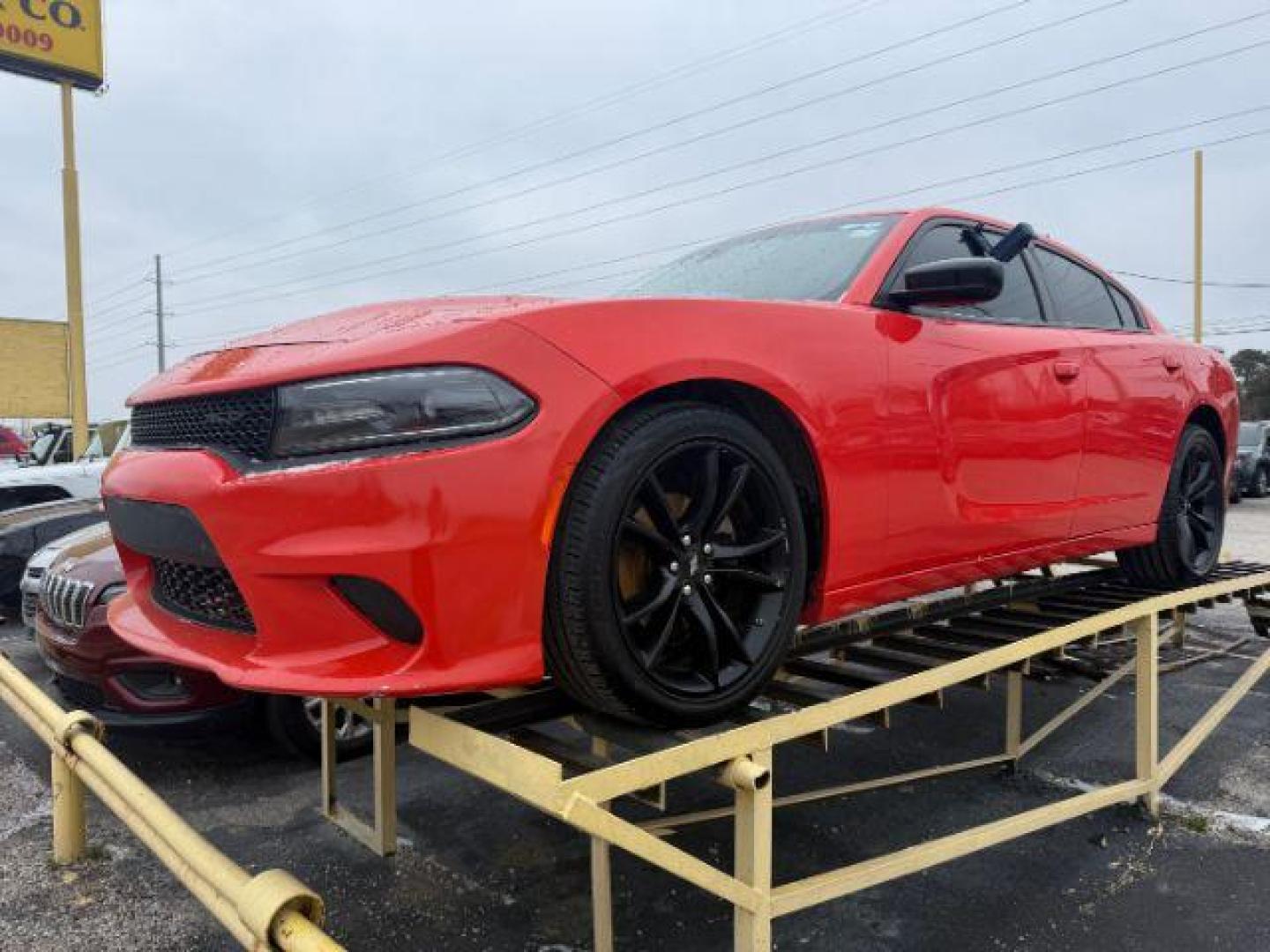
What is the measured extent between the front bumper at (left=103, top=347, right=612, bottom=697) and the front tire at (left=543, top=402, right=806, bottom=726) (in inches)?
3.5

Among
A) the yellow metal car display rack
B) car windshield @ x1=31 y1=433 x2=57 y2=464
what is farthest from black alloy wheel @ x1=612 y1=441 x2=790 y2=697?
car windshield @ x1=31 y1=433 x2=57 y2=464

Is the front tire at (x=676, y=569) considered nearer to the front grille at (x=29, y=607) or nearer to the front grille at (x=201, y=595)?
the front grille at (x=201, y=595)

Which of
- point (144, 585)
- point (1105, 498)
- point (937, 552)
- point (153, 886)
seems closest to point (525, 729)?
point (144, 585)

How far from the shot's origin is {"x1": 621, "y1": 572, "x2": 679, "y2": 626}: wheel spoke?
202 centimetres

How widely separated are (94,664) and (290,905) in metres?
2.66

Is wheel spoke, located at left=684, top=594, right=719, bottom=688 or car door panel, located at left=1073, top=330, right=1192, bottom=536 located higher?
car door panel, located at left=1073, top=330, right=1192, bottom=536

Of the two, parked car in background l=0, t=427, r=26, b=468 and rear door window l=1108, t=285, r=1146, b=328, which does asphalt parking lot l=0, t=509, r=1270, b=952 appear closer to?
rear door window l=1108, t=285, r=1146, b=328

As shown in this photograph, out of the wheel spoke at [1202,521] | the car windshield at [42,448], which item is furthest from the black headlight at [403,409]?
the car windshield at [42,448]

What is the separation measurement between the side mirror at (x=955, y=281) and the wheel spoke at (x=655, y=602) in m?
1.10

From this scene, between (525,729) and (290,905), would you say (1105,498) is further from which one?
(290,905)

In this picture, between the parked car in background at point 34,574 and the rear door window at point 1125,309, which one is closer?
the rear door window at point 1125,309

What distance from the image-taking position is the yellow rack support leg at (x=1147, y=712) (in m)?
3.58

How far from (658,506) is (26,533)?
5.89 m

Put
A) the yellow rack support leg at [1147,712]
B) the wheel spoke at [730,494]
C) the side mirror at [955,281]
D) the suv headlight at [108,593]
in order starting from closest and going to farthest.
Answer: the wheel spoke at [730,494]
the side mirror at [955,281]
the yellow rack support leg at [1147,712]
the suv headlight at [108,593]
